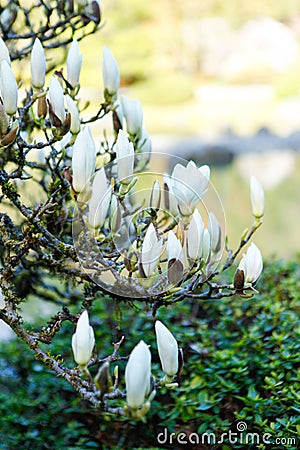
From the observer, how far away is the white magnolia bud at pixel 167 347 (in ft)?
2.51

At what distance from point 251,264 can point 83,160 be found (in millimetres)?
296

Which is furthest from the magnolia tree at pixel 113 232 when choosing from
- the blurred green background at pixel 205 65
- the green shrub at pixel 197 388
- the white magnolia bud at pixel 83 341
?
the blurred green background at pixel 205 65

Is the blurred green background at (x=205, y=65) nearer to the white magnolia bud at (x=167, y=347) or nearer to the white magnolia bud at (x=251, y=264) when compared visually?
the white magnolia bud at (x=251, y=264)

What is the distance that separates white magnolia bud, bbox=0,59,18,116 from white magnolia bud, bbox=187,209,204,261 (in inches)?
12.1

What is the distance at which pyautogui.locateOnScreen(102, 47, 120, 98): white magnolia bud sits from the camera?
3.77 feet

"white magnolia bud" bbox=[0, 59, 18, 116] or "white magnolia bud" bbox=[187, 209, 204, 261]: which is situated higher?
"white magnolia bud" bbox=[0, 59, 18, 116]

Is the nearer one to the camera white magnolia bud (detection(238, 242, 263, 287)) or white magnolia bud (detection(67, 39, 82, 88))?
white magnolia bud (detection(238, 242, 263, 287))

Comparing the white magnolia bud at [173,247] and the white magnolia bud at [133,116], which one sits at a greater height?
the white magnolia bud at [133,116]

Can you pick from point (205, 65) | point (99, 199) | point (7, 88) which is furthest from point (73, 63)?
point (205, 65)

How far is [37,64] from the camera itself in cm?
99

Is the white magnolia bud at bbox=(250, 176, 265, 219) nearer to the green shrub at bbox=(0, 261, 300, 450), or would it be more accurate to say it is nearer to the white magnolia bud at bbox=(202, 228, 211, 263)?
the white magnolia bud at bbox=(202, 228, 211, 263)

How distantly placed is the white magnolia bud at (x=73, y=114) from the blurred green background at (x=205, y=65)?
6.38 meters

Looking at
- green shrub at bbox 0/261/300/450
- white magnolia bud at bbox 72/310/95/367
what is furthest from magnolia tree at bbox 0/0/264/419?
green shrub at bbox 0/261/300/450

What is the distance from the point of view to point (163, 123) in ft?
32.8
